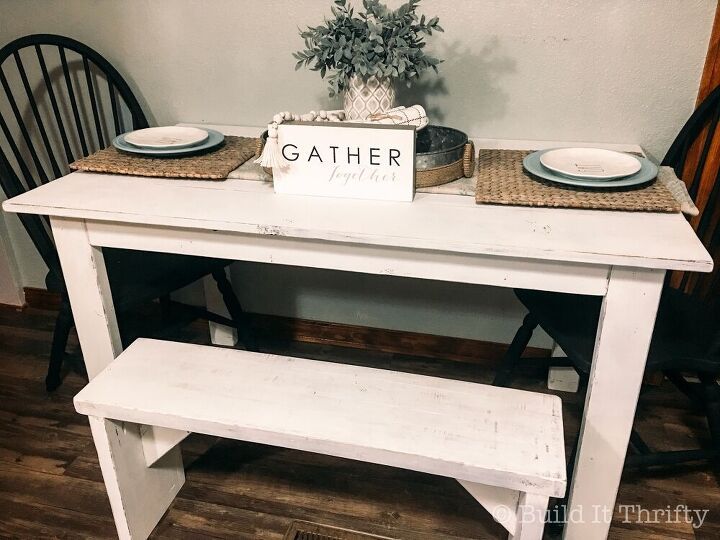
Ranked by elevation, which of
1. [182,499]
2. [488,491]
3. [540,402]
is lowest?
[182,499]

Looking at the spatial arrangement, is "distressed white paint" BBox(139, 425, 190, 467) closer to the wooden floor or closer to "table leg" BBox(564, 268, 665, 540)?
the wooden floor

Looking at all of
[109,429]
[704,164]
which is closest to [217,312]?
[109,429]

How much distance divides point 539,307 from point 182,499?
3.27 ft

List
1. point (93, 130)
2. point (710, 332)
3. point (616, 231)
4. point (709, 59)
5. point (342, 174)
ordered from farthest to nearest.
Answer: point (93, 130) → point (709, 59) → point (710, 332) → point (342, 174) → point (616, 231)

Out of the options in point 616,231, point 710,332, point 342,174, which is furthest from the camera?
point 710,332

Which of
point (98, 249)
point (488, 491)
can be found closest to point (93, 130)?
point (98, 249)

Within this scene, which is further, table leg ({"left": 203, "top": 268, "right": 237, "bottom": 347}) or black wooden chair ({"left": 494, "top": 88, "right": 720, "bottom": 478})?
table leg ({"left": 203, "top": 268, "right": 237, "bottom": 347})

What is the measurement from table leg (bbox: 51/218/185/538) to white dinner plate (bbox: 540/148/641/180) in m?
1.02

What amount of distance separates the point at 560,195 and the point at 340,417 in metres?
0.61

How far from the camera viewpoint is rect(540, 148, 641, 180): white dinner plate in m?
1.24

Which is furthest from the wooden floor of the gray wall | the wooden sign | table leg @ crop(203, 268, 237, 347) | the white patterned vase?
the white patterned vase

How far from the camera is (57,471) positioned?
1.61 m

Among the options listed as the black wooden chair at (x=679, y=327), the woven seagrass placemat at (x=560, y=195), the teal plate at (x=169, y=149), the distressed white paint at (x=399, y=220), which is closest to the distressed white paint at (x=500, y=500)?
the black wooden chair at (x=679, y=327)

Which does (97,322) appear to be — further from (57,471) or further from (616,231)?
(616,231)
